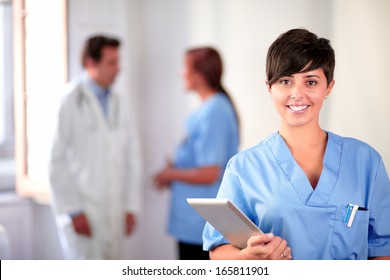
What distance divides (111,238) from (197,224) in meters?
0.33

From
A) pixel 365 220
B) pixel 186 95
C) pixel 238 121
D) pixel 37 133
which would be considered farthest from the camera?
pixel 186 95

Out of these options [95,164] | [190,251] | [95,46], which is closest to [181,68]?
[95,46]

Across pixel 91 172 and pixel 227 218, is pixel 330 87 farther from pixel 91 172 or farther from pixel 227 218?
pixel 91 172

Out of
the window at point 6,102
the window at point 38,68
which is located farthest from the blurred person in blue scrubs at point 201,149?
the window at point 6,102

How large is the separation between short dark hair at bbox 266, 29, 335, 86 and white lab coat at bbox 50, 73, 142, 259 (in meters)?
0.99

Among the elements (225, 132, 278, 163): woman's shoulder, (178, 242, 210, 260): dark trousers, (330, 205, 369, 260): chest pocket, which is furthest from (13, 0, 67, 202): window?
(330, 205, 369, 260): chest pocket

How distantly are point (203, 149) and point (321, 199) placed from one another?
0.87 meters

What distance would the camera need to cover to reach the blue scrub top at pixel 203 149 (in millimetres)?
1658

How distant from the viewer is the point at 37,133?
1852mm

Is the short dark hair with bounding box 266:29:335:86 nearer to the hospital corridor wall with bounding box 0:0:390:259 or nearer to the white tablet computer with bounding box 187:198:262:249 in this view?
the hospital corridor wall with bounding box 0:0:390:259

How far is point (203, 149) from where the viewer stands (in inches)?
67.0

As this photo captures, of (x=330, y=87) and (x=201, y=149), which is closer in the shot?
(x=330, y=87)
